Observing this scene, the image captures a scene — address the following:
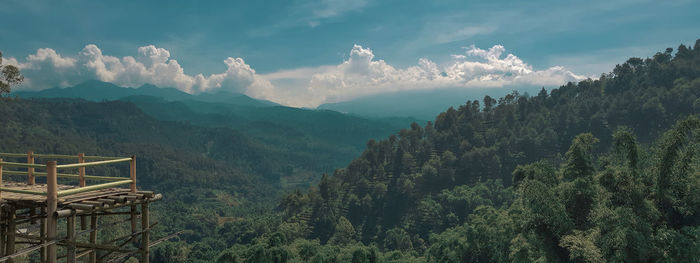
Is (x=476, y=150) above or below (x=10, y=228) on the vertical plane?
below

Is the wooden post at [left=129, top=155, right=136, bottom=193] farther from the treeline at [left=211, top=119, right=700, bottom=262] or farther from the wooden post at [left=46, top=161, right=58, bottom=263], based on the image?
the treeline at [left=211, top=119, right=700, bottom=262]

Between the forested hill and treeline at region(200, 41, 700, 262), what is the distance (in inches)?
8.9

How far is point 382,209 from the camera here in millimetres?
74000

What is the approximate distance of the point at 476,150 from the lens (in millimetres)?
74750

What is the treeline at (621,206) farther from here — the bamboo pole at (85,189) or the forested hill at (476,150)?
the forested hill at (476,150)

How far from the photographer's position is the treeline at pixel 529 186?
1825cm

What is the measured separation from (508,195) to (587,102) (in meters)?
26.4

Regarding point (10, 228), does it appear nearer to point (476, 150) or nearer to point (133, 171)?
point (133, 171)

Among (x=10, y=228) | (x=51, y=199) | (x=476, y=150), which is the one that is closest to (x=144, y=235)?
(x=10, y=228)

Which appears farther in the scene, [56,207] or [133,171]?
[133,171]

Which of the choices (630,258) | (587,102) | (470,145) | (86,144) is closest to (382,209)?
(470,145)

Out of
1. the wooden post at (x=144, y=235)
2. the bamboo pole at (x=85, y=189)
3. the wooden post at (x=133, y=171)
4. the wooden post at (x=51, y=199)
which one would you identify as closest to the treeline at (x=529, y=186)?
the wooden post at (x=144, y=235)

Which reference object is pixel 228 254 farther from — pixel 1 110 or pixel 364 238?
pixel 1 110

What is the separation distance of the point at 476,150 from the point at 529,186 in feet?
181
